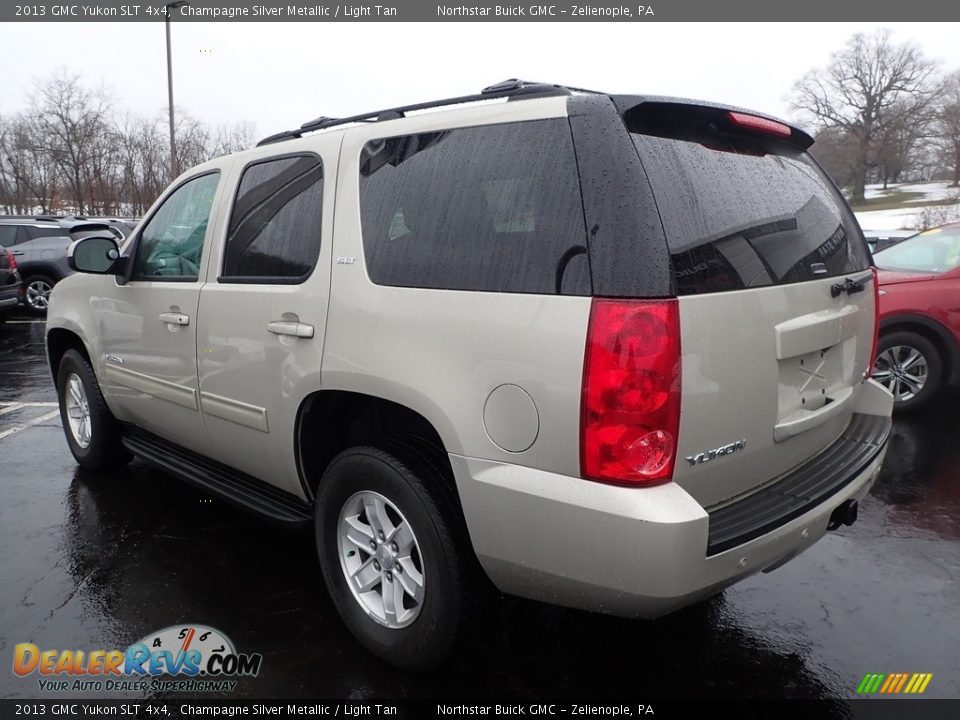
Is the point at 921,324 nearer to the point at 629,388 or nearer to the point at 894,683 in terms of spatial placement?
the point at 894,683

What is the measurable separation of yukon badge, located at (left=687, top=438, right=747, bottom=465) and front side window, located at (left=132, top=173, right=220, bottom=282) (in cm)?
254

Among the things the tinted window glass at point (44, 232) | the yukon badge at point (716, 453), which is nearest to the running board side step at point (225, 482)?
the yukon badge at point (716, 453)

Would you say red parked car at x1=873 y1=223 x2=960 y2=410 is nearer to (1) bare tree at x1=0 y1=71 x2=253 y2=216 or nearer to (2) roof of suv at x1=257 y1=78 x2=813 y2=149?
(2) roof of suv at x1=257 y1=78 x2=813 y2=149

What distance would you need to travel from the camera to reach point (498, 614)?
3.00 metres

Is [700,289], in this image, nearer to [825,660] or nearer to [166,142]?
[825,660]

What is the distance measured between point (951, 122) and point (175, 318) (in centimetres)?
6842

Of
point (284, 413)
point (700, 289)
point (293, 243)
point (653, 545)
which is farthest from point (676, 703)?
point (293, 243)

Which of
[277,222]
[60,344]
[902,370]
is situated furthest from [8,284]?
[902,370]

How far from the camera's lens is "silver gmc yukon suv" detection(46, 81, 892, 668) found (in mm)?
1967

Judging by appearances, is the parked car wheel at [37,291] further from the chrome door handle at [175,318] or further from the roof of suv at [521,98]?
the roof of suv at [521,98]

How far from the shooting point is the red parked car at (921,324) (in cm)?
560

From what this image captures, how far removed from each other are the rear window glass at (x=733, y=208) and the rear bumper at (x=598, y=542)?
2.13ft

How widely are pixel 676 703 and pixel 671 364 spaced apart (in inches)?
50.8

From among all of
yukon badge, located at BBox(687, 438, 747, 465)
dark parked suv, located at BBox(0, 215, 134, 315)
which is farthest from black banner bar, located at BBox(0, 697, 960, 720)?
dark parked suv, located at BBox(0, 215, 134, 315)
